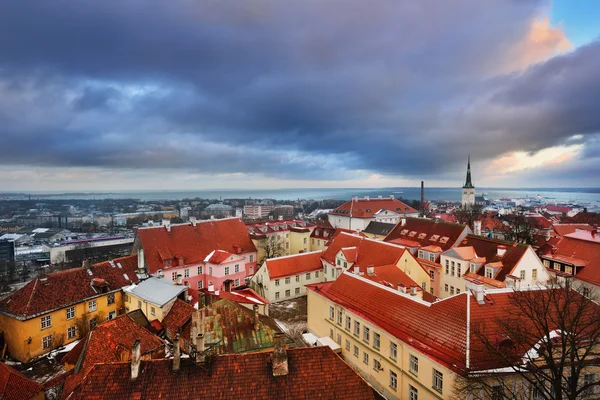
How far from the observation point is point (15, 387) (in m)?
19.1

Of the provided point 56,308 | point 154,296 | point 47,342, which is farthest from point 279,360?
point 47,342

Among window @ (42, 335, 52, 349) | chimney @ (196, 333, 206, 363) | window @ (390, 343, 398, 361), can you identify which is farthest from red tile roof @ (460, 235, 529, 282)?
window @ (42, 335, 52, 349)

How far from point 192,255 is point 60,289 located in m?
16.7

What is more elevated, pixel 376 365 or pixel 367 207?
pixel 367 207

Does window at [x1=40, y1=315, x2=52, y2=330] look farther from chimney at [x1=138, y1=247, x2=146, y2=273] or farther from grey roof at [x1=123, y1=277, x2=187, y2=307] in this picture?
chimney at [x1=138, y1=247, x2=146, y2=273]

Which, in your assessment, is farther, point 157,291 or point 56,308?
point 157,291

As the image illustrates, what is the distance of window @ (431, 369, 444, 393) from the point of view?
1757 centimetres

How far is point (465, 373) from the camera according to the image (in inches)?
625

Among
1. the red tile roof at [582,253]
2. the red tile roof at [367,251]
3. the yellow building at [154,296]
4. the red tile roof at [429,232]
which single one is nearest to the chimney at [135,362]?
the yellow building at [154,296]

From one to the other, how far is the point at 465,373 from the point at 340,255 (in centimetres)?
2570

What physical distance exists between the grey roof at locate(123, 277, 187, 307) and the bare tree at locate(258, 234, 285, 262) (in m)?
25.9

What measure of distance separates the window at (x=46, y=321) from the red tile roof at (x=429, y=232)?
139ft

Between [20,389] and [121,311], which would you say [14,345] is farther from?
[20,389]

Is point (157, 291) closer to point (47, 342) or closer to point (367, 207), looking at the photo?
point (47, 342)
